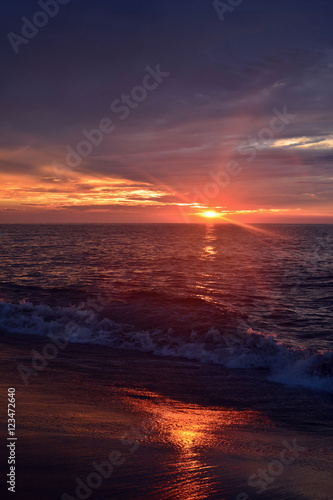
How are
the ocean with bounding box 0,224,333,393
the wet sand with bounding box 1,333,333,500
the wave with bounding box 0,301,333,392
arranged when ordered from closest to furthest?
1. the wet sand with bounding box 1,333,333,500
2. the wave with bounding box 0,301,333,392
3. the ocean with bounding box 0,224,333,393

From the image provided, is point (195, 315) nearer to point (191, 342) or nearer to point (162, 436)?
point (191, 342)

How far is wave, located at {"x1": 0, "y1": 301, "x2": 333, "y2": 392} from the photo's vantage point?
9969mm

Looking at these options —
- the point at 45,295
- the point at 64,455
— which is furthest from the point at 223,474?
the point at 45,295

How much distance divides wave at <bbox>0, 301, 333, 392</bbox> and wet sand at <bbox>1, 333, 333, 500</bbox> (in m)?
1.14

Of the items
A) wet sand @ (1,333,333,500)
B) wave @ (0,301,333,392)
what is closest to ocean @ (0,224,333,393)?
wave @ (0,301,333,392)

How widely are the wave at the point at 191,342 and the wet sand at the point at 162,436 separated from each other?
1.14 metres

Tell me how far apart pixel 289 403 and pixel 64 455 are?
536cm

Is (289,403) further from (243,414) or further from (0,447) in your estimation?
(0,447)

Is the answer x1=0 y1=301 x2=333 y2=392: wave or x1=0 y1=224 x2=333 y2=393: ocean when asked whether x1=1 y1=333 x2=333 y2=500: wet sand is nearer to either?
x1=0 y1=301 x2=333 y2=392: wave

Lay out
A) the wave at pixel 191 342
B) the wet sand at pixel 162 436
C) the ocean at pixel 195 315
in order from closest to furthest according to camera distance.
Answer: the wet sand at pixel 162 436
the wave at pixel 191 342
the ocean at pixel 195 315

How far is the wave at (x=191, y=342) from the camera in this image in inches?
392

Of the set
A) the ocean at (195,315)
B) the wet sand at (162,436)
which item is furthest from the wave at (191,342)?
the wet sand at (162,436)

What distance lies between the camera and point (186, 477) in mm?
4297

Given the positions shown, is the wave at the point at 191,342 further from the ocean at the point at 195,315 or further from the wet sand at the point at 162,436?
the wet sand at the point at 162,436
